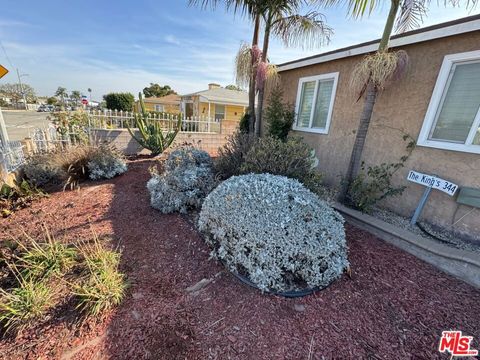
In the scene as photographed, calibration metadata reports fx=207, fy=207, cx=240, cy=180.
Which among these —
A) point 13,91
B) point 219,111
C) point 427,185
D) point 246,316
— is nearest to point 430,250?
point 427,185

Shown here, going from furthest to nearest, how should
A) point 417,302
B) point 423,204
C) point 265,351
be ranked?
point 423,204 → point 417,302 → point 265,351

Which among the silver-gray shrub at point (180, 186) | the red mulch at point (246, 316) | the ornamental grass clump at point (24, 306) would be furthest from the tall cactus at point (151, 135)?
the ornamental grass clump at point (24, 306)

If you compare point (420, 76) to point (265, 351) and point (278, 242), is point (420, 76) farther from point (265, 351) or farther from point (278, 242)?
point (265, 351)

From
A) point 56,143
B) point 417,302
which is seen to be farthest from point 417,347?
point 56,143

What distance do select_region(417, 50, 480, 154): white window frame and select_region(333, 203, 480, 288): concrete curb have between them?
1.44m

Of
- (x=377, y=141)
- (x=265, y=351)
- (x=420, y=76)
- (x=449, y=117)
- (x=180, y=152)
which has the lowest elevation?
(x=265, y=351)

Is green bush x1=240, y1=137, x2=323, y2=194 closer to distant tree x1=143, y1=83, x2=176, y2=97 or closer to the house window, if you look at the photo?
the house window

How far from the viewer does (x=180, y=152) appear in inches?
166

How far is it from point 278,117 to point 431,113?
3.26 m

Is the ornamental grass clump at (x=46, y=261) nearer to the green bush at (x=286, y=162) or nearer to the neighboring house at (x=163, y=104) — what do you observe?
the green bush at (x=286, y=162)

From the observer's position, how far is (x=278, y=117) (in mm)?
5789

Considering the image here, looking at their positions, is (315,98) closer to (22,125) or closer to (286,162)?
(286,162)

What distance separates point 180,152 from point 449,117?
15.0ft

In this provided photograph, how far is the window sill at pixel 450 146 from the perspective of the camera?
9.54 feet
